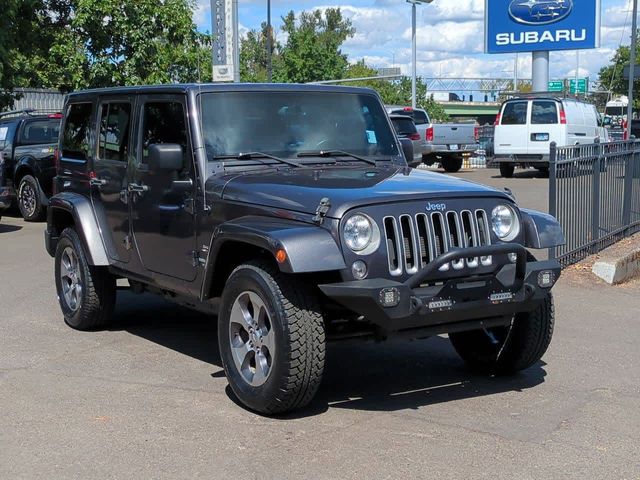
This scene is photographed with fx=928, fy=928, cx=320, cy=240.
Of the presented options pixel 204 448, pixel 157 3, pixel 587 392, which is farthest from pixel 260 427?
pixel 157 3

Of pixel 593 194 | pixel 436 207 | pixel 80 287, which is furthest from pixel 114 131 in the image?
pixel 593 194

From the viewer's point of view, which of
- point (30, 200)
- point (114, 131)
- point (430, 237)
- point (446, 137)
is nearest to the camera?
point (430, 237)

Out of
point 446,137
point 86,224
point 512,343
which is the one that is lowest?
point 512,343

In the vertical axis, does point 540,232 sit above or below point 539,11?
below

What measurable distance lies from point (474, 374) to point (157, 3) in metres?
18.9

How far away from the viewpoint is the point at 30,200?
16.2 m

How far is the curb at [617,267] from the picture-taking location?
1032 cm

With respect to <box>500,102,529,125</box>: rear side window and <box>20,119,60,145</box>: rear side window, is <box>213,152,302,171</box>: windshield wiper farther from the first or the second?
<box>500,102,529,125</box>: rear side window

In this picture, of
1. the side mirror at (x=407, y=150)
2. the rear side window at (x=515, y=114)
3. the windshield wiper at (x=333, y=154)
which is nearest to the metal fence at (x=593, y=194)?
the side mirror at (x=407, y=150)

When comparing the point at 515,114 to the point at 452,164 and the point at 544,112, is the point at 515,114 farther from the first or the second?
the point at 452,164

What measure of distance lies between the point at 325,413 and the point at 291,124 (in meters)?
2.11

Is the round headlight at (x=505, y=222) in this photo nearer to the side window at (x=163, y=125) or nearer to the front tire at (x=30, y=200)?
the side window at (x=163, y=125)

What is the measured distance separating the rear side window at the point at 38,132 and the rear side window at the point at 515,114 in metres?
13.1

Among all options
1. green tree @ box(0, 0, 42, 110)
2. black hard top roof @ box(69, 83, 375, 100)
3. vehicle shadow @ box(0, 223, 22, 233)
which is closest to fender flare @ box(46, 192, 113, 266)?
black hard top roof @ box(69, 83, 375, 100)
